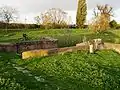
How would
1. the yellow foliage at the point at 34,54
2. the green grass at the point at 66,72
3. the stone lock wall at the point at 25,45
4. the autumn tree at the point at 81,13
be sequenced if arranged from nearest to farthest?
the green grass at the point at 66,72, the yellow foliage at the point at 34,54, the stone lock wall at the point at 25,45, the autumn tree at the point at 81,13

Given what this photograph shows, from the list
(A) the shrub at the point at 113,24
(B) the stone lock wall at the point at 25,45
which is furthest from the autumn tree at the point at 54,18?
(B) the stone lock wall at the point at 25,45

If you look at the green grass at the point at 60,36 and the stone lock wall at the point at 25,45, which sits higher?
the stone lock wall at the point at 25,45

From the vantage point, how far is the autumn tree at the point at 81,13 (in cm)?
6645

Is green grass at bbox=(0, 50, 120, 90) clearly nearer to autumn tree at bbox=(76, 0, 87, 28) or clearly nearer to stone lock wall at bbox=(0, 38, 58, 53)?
stone lock wall at bbox=(0, 38, 58, 53)

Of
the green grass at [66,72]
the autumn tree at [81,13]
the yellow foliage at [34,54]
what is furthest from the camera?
the autumn tree at [81,13]

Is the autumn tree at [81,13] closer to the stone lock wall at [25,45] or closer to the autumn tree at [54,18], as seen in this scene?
the autumn tree at [54,18]

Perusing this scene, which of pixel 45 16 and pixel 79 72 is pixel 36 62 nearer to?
pixel 79 72

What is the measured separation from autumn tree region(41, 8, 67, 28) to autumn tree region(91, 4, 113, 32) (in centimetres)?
794

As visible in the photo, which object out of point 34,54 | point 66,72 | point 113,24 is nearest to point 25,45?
point 34,54

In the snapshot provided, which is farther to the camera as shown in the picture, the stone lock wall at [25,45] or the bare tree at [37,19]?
the bare tree at [37,19]

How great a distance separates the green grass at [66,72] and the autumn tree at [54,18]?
4048 centimetres

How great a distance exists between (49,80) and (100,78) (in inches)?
103

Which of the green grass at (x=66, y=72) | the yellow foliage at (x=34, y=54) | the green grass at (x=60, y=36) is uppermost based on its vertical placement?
the yellow foliage at (x=34, y=54)

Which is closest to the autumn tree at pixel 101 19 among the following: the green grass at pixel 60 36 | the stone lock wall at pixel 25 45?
the green grass at pixel 60 36
